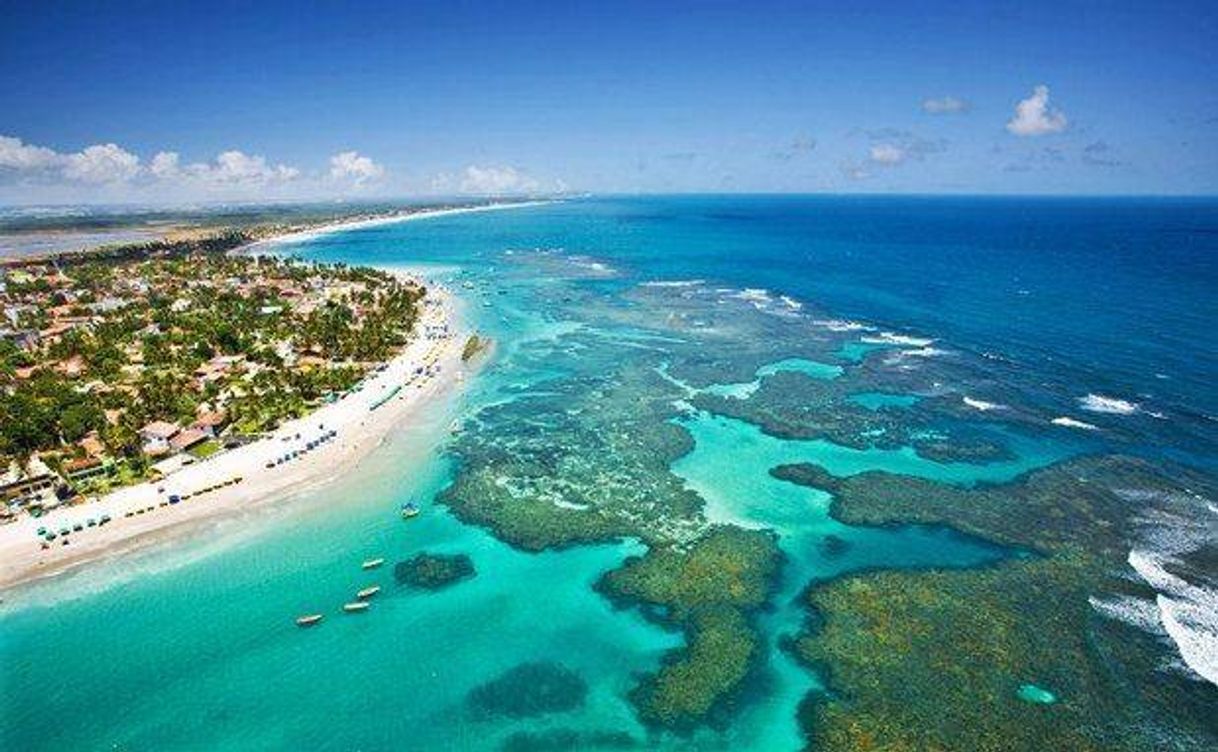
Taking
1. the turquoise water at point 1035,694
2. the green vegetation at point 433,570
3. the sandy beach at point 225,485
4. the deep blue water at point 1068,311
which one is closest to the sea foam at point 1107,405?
the deep blue water at point 1068,311

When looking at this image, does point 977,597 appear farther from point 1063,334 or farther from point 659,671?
point 1063,334

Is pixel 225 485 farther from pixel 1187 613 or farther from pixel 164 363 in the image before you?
pixel 1187 613

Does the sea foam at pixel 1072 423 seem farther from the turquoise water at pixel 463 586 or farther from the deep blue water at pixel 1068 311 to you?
the deep blue water at pixel 1068 311

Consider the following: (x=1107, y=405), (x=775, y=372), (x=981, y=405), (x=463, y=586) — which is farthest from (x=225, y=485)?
(x=1107, y=405)

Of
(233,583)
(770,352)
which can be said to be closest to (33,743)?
(233,583)

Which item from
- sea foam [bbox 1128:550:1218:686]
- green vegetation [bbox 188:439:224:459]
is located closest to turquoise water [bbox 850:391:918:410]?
sea foam [bbox 1128:550:1218:686]

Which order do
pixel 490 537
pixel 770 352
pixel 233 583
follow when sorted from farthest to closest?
pixel 770 352, pixel 490 537, pixel 233 583

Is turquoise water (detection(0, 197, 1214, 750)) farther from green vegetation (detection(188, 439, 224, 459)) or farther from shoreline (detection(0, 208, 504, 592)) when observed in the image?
green vegetation (detection(188, 439, 224, 459))
